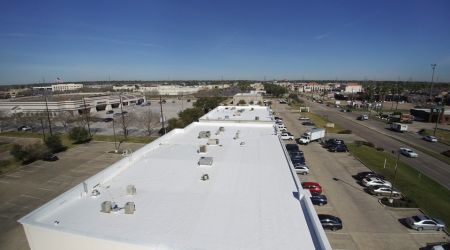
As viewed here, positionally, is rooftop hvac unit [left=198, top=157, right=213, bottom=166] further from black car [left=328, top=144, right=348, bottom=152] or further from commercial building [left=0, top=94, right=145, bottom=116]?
commercial building [left=0, top=94, right=145, bottom=116]

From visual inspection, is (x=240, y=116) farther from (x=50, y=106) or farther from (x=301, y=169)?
(x=50, y=106)

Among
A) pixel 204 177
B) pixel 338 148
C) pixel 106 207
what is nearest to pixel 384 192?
pixel 338 148

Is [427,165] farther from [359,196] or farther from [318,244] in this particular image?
[318,244]

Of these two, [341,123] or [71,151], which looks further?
[341,123]

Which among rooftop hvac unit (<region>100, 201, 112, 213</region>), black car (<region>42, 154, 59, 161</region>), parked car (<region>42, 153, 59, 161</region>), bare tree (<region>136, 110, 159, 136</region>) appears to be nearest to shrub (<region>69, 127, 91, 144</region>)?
parked car (<region>42, 153, 59, 161</region>)

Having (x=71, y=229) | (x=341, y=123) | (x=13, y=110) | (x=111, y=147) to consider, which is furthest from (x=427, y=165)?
(x=13, y=110)
